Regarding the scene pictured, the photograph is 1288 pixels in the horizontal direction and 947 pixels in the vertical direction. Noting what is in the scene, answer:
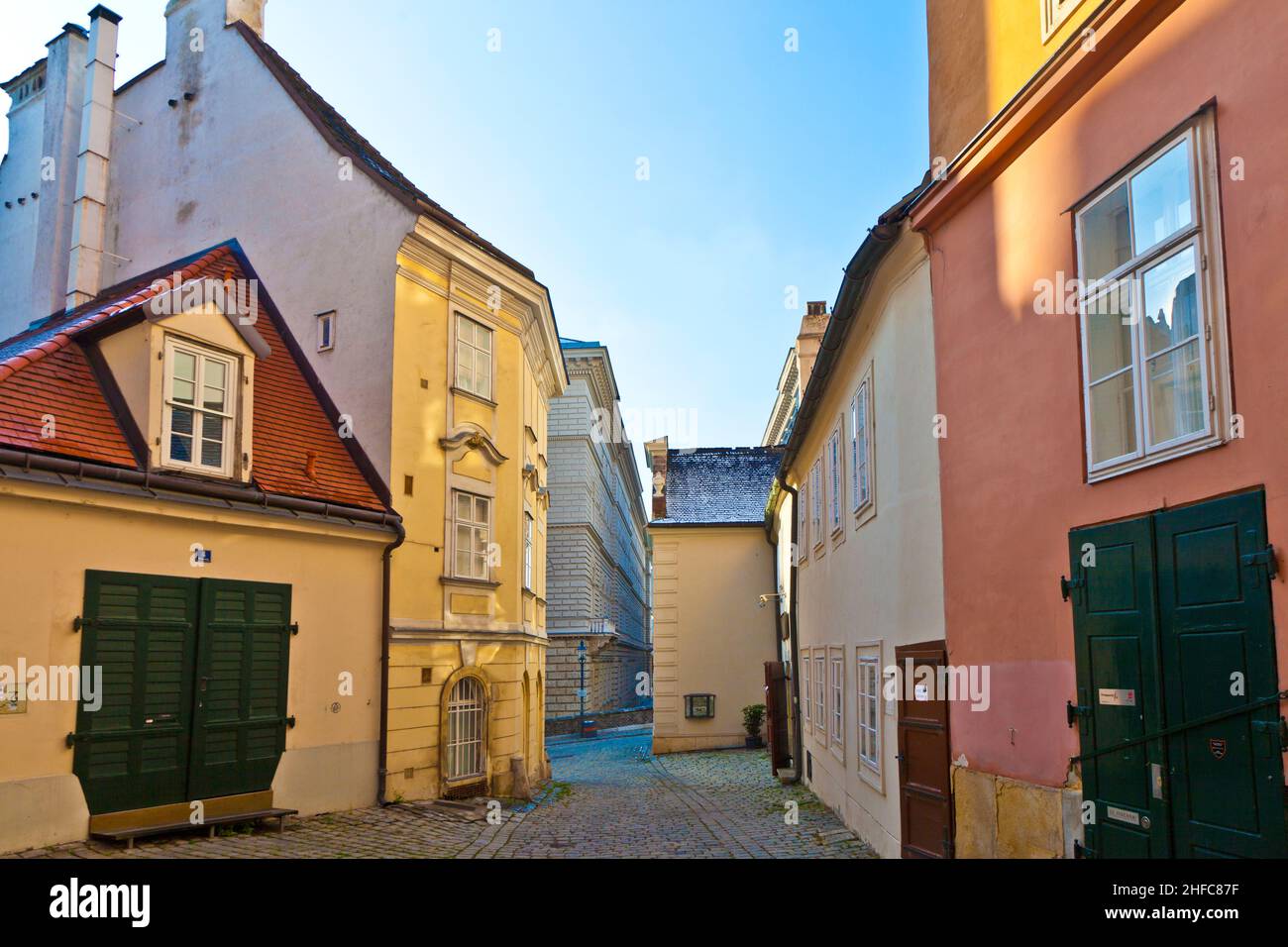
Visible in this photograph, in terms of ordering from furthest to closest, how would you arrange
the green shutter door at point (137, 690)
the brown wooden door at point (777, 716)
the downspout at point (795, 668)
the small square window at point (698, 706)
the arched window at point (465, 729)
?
the small square window at point (698, 706) → the brown wooden door at point (777, 716) → the downspout at point (795, 668) → the arched window at point (465, 729) → the green shutter door at point (137, 690)

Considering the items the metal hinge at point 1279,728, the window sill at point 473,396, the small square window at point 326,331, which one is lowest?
the metal hinge at point 1279,728

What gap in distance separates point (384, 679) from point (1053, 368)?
37.5 feet

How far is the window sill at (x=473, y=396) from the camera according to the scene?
18.4m

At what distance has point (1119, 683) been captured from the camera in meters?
6.00

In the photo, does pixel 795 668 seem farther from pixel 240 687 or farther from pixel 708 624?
pixel 240 687

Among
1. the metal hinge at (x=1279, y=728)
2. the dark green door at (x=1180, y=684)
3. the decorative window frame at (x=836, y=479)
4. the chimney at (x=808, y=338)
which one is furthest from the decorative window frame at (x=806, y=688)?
the metal hinge at (x=1279, y=728)

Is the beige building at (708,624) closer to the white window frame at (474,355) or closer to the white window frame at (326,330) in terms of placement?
the white window frame at (474,355)

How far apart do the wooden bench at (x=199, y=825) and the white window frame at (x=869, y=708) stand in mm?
6993

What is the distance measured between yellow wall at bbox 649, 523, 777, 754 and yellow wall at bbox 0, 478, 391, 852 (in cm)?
1739

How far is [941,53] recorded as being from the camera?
952cm

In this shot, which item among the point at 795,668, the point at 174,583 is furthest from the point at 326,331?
the point at 795,668

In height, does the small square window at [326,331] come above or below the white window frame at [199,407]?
above

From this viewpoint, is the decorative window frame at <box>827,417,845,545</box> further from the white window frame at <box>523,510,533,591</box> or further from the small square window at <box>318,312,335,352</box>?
the small square window at <box>318,312,335,352</box>
